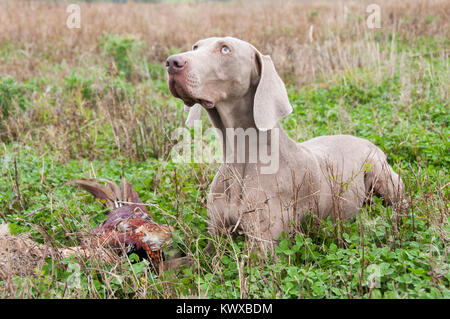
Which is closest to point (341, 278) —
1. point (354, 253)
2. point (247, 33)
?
point (354, 253)

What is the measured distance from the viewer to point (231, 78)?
113 inches

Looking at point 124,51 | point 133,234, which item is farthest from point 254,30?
point 133,234

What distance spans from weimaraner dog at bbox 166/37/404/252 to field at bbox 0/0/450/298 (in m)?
0.15

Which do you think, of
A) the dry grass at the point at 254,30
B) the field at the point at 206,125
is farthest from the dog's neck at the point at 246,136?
the dry grass at the point at 254,30

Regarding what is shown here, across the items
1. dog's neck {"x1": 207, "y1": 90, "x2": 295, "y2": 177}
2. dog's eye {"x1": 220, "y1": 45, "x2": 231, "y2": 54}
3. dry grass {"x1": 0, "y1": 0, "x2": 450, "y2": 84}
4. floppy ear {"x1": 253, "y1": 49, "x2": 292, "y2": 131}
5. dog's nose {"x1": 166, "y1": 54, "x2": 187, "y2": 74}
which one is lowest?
dog's neck {"x1": 207, "y1": 90, "x2": 295, "y2": 177}

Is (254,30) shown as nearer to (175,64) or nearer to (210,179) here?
(210,179)

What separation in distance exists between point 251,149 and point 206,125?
8.75 ft

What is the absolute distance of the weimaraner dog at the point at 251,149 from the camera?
2.76 m

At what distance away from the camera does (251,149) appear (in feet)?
9.95

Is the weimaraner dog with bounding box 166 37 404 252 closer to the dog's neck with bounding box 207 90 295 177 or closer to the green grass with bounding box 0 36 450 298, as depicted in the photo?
the dog's neck with bounding box 207 90 295 177

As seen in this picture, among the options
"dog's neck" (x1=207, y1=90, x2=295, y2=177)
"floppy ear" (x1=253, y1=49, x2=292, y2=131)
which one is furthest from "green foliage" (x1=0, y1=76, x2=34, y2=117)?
"floppy ear" (x1=253, y1=49, x2=292, y2=131)

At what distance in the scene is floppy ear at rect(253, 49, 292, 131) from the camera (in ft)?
9.43

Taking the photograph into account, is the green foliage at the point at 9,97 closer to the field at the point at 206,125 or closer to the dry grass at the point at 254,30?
the field at the point at 206,125
